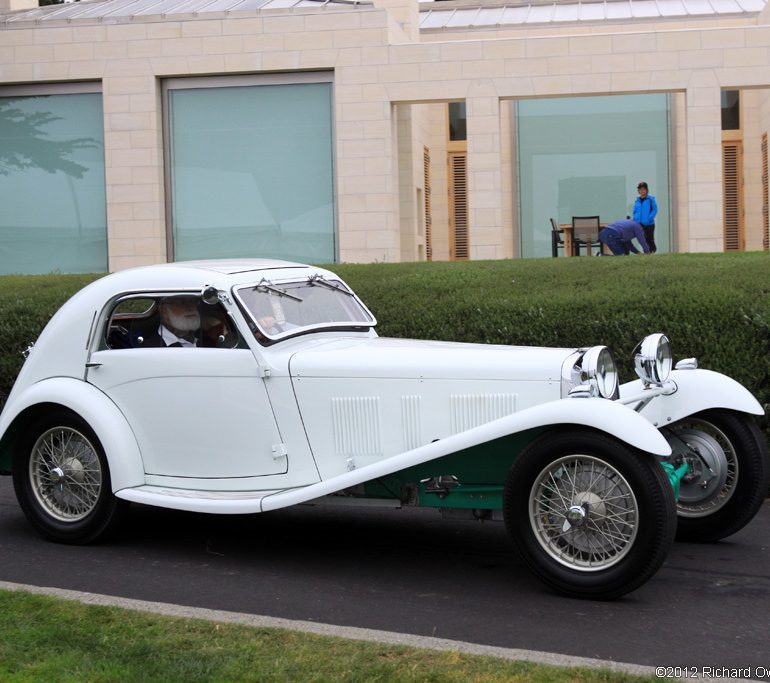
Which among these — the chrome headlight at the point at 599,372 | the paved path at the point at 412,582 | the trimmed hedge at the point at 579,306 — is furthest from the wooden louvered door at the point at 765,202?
the chrome headlight at the point at 599,372

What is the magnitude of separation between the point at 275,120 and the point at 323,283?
1419 centimetres

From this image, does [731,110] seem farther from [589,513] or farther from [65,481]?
[589,513]

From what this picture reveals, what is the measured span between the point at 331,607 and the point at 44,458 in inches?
96.8

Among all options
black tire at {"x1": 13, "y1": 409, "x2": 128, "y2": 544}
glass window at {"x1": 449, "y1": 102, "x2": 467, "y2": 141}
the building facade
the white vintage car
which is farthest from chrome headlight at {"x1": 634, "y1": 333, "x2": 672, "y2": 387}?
glass window at {"x1": 449, "y1": 102, "x2": 467, "y2": 141}

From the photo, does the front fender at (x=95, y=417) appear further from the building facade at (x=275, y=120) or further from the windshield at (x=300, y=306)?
the building facade at (x=275, y=120)

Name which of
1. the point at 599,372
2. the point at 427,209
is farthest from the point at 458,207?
the point at 599,372

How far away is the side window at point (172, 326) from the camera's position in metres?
6.71

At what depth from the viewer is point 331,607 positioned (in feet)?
Answer: 18.1

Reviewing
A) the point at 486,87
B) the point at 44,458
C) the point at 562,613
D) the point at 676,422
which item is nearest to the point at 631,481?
the point at 562,613

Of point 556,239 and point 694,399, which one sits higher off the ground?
point 556,239

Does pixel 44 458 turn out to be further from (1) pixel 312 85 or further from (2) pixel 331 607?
(1) pixel 312 85

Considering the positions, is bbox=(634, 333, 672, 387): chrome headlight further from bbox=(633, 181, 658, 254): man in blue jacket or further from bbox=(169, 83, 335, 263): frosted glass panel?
bbox=(169, 83, 335, 263): frosted glass panel

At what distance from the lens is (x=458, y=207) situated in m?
26.9

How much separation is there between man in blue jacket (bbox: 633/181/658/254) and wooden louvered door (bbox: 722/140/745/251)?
5908 mm
